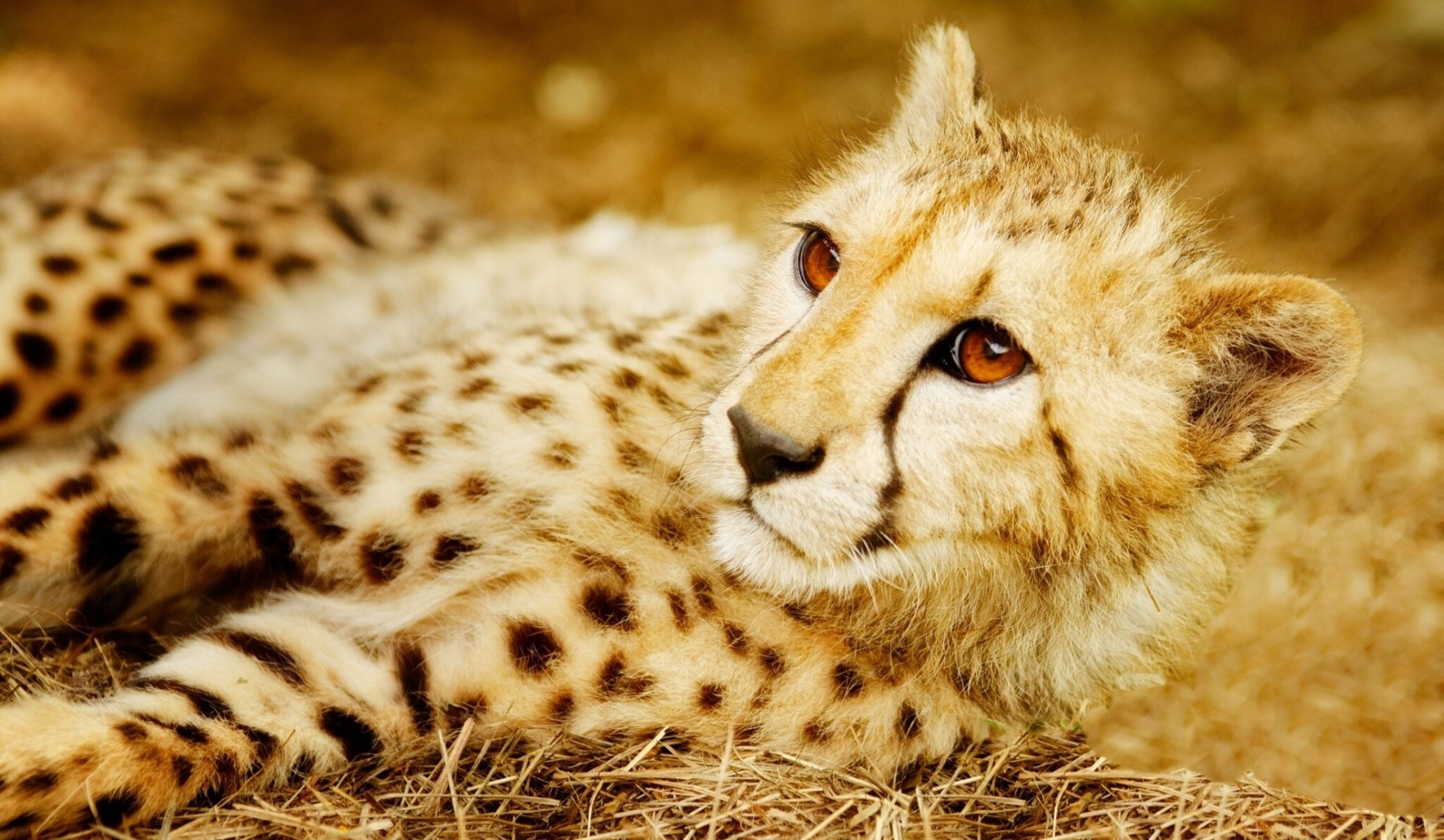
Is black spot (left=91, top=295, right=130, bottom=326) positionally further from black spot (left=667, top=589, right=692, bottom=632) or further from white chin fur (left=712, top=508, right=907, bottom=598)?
white chin fur (left=712, top=508, right=907, bottom=598)

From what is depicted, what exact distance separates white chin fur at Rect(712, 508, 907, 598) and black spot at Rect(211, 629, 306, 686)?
808mm

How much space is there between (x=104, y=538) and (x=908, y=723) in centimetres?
164

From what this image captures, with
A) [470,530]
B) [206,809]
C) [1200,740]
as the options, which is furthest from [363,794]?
[1200,740]

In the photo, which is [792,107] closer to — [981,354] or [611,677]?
[981,354]

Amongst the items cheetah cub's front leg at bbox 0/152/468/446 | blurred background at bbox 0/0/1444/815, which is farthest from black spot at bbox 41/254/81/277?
blurred background at bbox 0/0/1444/815

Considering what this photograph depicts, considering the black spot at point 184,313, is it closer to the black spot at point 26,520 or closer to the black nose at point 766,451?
the black spot at point 26,520

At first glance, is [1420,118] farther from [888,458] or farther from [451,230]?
[888,458]

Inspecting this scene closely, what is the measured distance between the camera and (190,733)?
1.98 meters

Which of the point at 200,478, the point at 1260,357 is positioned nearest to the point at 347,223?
the point at 200,478

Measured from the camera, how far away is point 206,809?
6.35 ft

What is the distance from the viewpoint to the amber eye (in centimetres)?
212

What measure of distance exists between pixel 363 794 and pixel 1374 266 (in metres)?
4.30

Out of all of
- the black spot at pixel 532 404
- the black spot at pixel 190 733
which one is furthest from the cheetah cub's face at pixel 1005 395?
the black spot at pixel 190 733

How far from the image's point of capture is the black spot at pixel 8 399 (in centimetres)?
303
